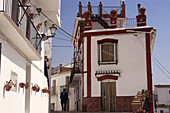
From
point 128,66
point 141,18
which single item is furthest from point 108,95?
point 141,18

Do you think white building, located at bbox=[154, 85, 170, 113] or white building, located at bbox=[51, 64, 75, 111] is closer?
white building, located at bbox=[51, 64, 75, 111]

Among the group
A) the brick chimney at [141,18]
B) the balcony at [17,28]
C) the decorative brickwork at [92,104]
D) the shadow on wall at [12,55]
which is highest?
the brick chimney at [141,18]

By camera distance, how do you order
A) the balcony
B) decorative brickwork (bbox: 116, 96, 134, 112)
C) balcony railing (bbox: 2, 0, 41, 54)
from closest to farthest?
1. the balcony
2. balcony railing (bbox: 2, 0, 41, 54)
3. decorative brickwork (bbox: 116, 96, 134, 112)

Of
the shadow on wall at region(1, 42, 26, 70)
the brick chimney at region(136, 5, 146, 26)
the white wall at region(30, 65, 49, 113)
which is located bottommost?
the white wall at region(30, 65, 49, 113)

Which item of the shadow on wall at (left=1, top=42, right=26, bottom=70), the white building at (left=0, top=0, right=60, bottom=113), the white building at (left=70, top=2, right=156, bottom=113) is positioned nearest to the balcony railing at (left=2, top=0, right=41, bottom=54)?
the white building at (left=0, top=0, right=60, bottom=113)

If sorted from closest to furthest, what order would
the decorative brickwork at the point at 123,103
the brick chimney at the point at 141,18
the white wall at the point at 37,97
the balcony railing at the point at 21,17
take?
the balcony railing at the point at 21,17 → the white wall at the point at 37,97 → the decorative brickwork at the point at 123,103 → the brick chimney at the point at 141,18

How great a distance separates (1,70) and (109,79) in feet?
51.2

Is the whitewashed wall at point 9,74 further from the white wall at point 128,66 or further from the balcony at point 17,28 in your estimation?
the white wall at point 128,66

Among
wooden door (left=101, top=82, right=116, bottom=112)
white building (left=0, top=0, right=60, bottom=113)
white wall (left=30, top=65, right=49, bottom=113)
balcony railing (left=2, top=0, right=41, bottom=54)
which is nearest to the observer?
white building (left=0, top=0, right=60, bottom=113)

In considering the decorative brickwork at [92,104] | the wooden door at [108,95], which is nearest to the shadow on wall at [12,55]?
the decorative brickwork at [92,104]

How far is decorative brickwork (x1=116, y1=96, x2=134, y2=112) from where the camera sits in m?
23.5

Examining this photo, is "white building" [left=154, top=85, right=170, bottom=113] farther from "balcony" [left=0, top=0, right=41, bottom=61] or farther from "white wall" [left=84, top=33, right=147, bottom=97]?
"balcony" [left=0, top=0, right=41, bottom=61]

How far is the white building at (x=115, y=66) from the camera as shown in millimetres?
23844

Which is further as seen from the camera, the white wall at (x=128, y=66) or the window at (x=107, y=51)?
the window at (x=107, y=51)
